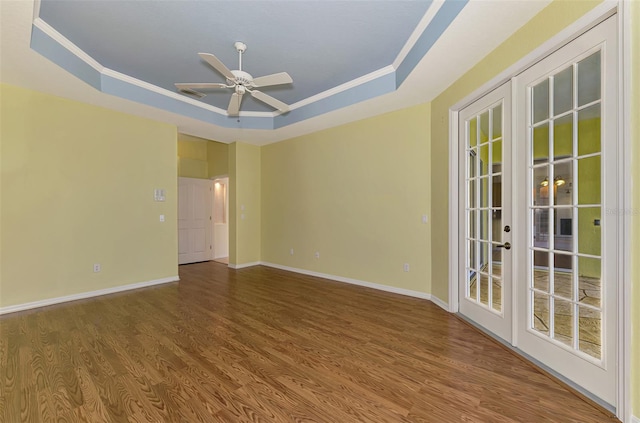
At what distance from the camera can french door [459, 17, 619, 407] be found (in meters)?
1.76

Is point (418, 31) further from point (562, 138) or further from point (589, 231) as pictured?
point (589, 231)

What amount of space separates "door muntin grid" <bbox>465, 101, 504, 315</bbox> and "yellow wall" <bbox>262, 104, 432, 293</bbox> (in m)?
0.69

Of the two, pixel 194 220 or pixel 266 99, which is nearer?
pixel 266 99

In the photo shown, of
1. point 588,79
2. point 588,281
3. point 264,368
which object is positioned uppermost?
point 588,79

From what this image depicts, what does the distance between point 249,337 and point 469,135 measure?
3272mm

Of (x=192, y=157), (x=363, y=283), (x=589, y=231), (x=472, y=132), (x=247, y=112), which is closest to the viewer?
(x=589, y=231)

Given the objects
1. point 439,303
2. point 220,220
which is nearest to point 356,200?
point 439,303

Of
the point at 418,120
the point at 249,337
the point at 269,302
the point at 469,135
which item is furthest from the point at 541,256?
the point at 269,302

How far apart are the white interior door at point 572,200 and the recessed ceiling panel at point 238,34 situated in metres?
1.29

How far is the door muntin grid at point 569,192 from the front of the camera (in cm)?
197

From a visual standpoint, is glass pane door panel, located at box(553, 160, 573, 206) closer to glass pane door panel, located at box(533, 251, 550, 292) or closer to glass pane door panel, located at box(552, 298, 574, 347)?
glass pane door panel, located at box(533, 251, 550, 292)

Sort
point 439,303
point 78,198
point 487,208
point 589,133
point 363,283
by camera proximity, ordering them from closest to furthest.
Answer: point 589,133 → point 487,208 → point 439,303 → point 78,198 → point 363,283

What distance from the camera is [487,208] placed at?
9.37 ft

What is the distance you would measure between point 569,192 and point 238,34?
10.8ft
